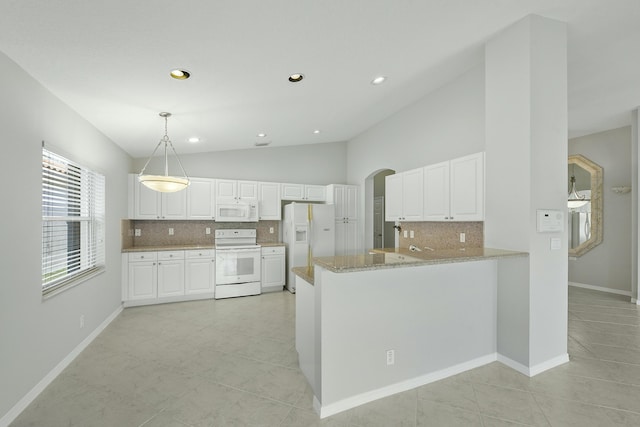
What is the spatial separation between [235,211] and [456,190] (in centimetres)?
367

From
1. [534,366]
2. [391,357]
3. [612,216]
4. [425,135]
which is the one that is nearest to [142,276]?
[391,357]

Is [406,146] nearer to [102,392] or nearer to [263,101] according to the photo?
[263,101]

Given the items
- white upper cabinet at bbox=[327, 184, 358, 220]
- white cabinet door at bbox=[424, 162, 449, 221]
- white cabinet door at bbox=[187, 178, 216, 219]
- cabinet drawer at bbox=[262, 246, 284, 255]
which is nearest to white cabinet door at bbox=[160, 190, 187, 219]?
white cabinet door at bbox=[187, 178, 216, 219]

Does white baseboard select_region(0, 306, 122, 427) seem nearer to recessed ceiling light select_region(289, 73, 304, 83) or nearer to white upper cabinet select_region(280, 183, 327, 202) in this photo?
recessed ceiling light select_region(289, 73, 304, 83)

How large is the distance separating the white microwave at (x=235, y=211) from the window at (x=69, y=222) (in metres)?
1.78

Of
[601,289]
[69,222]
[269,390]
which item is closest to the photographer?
[269,390]

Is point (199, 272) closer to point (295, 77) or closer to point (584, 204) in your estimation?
point (295, 77)

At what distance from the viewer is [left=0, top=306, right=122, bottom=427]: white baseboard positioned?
1.92 metres

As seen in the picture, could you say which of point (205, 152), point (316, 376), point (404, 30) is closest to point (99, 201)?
point (205, 152)

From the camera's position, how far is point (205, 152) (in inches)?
215

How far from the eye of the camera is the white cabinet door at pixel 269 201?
558 cm

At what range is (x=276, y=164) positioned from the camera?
6059mm

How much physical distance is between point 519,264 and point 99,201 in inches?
186

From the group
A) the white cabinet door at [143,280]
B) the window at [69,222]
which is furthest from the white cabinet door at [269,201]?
the window at [69,222]
